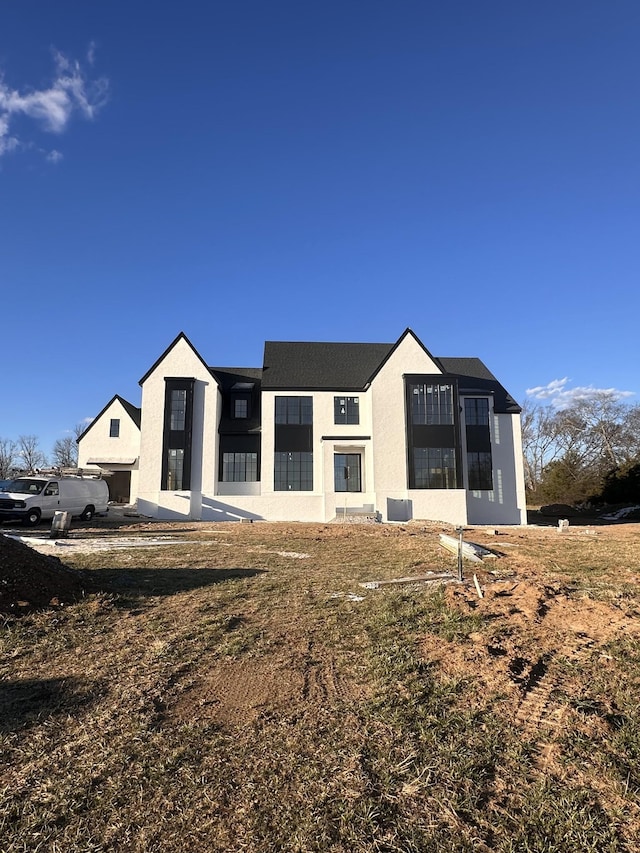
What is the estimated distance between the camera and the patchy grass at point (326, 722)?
2.75 metres

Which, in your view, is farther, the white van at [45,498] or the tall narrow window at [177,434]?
the tall narrow window at [177,434]

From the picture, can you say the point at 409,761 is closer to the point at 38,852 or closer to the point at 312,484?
the point at 38,852

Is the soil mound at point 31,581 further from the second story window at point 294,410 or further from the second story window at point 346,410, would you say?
the second story window at point 346,410

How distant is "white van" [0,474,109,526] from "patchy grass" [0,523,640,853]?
49.5 ft

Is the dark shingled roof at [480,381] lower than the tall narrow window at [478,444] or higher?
higher

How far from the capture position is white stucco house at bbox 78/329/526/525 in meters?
28.5

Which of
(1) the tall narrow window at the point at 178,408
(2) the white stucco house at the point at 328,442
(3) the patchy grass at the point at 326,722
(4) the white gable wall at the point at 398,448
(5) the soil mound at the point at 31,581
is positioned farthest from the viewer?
(1) the tall narrow window at the point at 178,408

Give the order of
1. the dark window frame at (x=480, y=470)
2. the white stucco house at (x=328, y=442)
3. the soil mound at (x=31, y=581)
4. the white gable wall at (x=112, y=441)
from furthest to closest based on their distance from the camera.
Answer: the white gable wall at (x=112, y=441), the dark window frame at (x=480, y=470), the white stucco house at (x=328, y=442), the soil mound at (x=31, y=581)

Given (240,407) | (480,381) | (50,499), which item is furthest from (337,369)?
(50,499)

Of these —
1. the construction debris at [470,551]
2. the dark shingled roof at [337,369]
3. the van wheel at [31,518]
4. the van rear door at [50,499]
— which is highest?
the dark shingled roof at [337,369]

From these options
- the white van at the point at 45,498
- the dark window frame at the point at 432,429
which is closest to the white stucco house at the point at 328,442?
the dark window frame at the point at 432,429

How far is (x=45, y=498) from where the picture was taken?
2095 cm

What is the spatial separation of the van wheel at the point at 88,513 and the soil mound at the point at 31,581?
16912 millimetres

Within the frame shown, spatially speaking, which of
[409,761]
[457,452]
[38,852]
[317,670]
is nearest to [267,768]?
[409,761]
